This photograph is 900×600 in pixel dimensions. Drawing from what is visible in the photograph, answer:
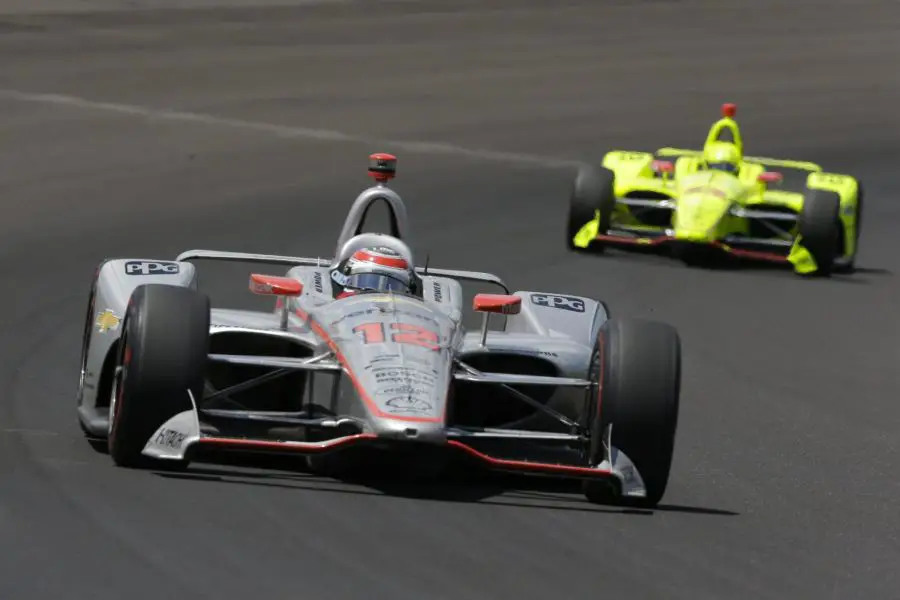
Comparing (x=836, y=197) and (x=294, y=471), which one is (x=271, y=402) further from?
(x=836, y=197)

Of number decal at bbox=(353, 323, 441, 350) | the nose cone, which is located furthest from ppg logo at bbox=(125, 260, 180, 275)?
the nose cone

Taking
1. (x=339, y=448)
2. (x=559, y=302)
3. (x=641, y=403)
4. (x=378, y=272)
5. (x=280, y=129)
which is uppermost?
(x=280, y=129)

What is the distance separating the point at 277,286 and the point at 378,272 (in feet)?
2.87

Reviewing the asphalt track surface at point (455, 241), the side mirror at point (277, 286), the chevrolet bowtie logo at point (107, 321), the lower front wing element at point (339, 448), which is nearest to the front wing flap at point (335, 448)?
the lower front wing element at point (339, 448)

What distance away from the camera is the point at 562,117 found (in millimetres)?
27688

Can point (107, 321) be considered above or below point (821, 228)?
below

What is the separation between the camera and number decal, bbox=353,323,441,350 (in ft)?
32.0

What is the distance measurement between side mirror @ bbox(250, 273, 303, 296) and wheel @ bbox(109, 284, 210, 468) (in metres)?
0.77

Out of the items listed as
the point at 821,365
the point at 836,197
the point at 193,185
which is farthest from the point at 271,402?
the point at 193,185

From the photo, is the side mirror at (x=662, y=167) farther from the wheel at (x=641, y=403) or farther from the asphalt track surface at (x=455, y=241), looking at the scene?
the wheel at (x=641, y=403)

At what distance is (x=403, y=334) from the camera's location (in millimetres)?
9820

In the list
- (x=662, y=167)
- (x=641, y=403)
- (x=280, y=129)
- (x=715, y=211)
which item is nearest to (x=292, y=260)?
(x=641, y=403)

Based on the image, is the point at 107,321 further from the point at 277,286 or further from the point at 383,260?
the point at 383,260

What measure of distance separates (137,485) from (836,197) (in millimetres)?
10619
